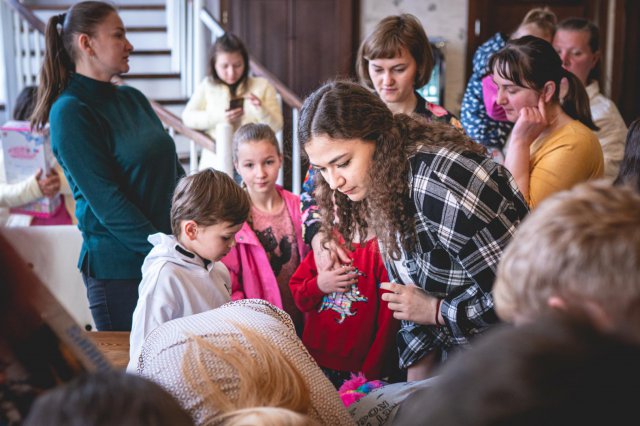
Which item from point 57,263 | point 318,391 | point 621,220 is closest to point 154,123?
point 57,263

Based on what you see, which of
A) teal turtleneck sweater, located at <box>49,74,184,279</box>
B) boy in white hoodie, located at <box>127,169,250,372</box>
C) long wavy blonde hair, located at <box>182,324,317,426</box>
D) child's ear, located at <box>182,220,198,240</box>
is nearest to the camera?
long wavy blonde hair, located at <box>182,324,317,426</box>

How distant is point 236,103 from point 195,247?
1.97 metres

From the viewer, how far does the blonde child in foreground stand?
0.67 meters

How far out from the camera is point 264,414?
0.78 metres

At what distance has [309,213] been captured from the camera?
2121 mm

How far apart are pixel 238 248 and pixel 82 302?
574 millimetres

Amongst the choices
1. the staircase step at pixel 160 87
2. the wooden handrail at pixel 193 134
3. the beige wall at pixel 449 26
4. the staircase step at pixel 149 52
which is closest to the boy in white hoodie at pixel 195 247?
the wooden handrail at pixel 193 134

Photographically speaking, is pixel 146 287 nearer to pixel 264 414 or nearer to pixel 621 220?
pixel 264 414

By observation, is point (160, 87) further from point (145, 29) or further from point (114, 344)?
point (114, 344)

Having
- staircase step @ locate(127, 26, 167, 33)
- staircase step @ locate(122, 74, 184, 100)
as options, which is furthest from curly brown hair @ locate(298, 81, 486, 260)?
staircase step @ locate(127, 26, 167, 33)

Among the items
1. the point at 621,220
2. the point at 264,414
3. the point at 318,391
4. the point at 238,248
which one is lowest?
the point at 238,248

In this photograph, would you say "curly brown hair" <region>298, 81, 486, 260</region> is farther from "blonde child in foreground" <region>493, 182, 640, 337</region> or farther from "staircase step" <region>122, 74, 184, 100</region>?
"staircase step" <region>122, 74, 184, 100</region>

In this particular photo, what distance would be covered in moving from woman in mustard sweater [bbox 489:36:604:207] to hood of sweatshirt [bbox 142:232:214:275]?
0.92 meters

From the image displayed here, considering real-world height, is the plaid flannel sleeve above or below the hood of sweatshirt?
above
